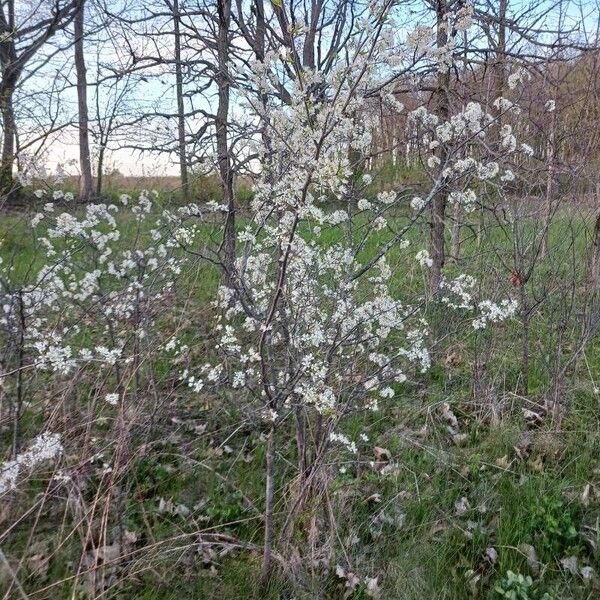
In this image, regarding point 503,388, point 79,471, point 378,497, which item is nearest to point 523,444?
point 503,388

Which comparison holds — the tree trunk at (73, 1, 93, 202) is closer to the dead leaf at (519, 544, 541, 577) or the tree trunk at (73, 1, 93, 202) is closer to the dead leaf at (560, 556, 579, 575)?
the dead leaf at (519, 544, 541, 577)

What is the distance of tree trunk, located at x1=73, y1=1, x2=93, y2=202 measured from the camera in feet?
18.9

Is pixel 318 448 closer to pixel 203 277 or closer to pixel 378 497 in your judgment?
pixel 378 497

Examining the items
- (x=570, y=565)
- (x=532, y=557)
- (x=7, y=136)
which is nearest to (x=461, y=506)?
(x=532, y=557)

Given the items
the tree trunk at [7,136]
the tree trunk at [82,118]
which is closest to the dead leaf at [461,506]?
the tree trunk at [7,136]

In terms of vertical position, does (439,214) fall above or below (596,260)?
above

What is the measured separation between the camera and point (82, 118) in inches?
235

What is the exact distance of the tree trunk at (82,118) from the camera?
18.9 ft

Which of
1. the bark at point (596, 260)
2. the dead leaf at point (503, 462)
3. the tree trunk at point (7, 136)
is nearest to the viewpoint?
the dead leaf at point (503, 462)

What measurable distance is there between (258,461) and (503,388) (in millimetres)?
1928

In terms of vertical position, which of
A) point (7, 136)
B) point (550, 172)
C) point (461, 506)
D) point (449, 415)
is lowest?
point (461, 506)

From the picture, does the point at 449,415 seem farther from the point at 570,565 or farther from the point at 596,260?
the point at 596,260

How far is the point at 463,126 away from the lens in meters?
3.04

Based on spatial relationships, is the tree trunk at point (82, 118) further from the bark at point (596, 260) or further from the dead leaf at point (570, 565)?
the dead leaf at point (570, 565)
